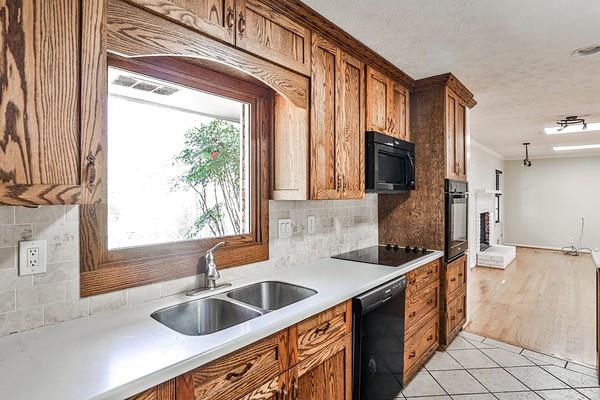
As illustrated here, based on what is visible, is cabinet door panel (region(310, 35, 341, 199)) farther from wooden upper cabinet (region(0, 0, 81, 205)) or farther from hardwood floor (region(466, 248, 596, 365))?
hardwood floor (region(466, 248, 596, 365))

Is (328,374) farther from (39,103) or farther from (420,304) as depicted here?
(39,103)

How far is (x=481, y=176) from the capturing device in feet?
23.7

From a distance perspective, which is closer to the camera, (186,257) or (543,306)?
(186,257)

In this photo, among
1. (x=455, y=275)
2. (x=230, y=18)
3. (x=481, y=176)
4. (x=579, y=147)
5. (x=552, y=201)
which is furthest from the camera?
(x=552, y=201)

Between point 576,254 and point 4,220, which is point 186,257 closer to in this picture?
point 4,220

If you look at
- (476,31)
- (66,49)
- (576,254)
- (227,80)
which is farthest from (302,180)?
(576,254)

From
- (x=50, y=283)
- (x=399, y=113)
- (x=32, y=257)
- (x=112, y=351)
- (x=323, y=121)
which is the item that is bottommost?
(x=112, y=351)

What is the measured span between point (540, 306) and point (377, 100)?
149 inches

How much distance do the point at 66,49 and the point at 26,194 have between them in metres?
0.42

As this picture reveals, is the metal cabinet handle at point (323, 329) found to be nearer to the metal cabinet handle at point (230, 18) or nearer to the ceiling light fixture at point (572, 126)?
the metal cabinet handle at point (230, 18)

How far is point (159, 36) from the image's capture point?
A: 1.22m

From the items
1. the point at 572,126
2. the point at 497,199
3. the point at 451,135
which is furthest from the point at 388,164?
the point at 497,199

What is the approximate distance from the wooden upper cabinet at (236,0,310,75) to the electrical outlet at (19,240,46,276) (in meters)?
1.12

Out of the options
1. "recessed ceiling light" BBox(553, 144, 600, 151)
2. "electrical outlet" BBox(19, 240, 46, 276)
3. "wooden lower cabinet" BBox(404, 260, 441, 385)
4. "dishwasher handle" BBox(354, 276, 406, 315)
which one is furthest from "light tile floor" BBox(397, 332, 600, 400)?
"recessed ceiling light" BBox(553, 144, 600, 151)
